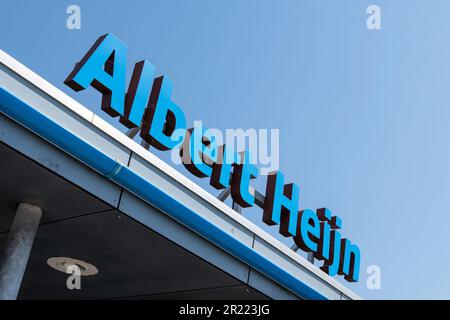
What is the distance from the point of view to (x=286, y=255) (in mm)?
14039

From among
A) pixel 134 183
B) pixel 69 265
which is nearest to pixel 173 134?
pixel 134 183

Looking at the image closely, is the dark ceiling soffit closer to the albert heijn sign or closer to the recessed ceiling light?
the albert heijn sign

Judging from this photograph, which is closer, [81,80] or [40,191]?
[40,191]

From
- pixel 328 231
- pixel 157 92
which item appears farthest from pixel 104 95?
pixel 328 231

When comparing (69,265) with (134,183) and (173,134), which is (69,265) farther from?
(134,183)

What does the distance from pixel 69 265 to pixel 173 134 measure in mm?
3654

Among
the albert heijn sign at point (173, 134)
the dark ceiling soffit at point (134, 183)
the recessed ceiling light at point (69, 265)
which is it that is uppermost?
the albert heijn sign at point (173, 134)

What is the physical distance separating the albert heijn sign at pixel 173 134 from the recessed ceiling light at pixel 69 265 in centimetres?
303

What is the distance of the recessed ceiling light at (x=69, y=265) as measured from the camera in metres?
13.0

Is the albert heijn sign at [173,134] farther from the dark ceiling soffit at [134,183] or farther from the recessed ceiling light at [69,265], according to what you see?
the recessed ceiling light at [69,265]

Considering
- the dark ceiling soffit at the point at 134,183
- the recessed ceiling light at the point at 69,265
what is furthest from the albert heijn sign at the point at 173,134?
the recessed ceiling light at the point at 69,265

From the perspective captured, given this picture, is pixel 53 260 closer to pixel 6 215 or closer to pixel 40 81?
pixel 6 215

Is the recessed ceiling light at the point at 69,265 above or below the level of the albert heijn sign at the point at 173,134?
below

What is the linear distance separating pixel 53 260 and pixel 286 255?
17.0ft
